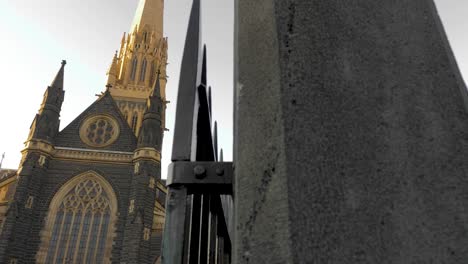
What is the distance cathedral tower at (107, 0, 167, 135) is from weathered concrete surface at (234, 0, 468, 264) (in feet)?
98.8

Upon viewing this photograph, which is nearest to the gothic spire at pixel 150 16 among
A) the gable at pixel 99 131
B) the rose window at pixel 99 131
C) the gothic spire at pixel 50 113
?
the gothic spire at pixel 50 113

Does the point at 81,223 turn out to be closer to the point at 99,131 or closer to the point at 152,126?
the point at 99,131

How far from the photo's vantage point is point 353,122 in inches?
35.4

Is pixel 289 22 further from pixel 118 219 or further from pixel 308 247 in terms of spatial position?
pixel 118 219

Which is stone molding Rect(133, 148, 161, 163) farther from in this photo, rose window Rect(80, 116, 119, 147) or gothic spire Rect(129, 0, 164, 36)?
gothic spire Rect(129, 0, 164, 36)

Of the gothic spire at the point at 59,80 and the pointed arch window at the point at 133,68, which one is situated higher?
the pointed arch window at the point at 133,68

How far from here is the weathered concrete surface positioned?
77 centimetres

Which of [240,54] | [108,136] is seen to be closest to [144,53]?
[108,136]

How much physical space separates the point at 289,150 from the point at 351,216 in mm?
192

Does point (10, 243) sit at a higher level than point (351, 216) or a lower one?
higher

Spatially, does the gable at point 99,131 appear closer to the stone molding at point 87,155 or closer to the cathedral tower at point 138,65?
the stone molding at point 87,155

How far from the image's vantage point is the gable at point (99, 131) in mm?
20156

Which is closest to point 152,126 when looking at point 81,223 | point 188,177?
point 81,223

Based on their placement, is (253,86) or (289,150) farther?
(253,86)
